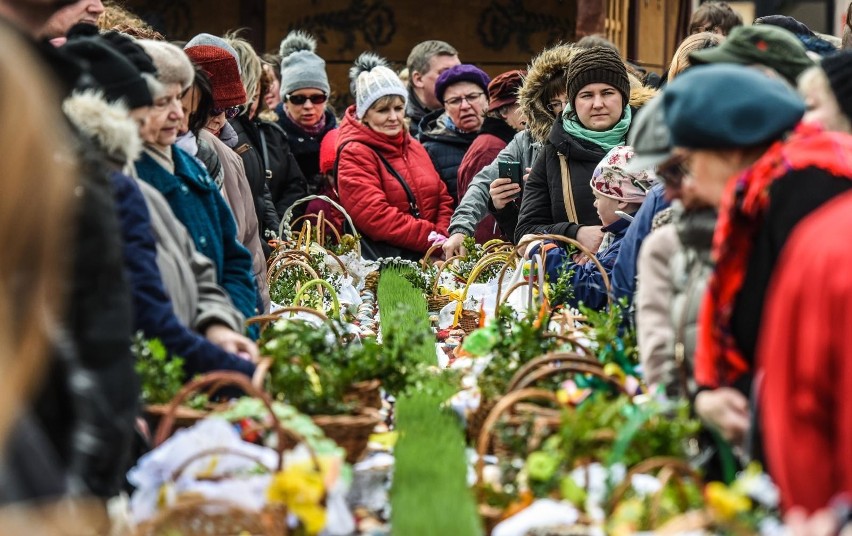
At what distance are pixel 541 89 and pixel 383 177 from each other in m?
1.41

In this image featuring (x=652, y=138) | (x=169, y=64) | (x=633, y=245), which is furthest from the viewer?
(x=633, y=245)

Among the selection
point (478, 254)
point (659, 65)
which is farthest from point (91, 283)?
point (659, 65)

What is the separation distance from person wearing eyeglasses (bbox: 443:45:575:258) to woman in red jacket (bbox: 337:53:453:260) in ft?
1.77

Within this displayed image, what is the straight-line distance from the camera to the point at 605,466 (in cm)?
321

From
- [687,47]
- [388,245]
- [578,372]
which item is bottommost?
[388,245]

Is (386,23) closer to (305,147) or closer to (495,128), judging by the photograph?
(305,147)

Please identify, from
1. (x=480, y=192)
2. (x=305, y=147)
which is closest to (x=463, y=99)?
(x=305, y=147)

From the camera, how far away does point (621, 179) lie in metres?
5.71

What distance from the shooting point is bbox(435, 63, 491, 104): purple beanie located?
884 centimetres

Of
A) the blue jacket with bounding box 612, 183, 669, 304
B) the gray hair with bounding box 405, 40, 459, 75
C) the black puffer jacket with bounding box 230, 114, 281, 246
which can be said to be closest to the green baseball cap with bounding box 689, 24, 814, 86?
the blue jacket with bounding box 612, 183, 669, 304

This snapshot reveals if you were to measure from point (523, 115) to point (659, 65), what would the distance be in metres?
8.32

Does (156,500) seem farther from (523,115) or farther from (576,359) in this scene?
(523,115)

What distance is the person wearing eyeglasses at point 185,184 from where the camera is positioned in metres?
4.32

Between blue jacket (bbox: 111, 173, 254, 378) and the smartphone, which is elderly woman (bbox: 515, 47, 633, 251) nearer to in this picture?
the smartphone
